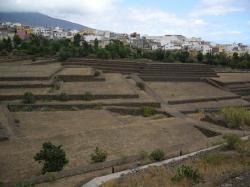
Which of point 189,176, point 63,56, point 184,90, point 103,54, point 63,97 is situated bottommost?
point 184,90

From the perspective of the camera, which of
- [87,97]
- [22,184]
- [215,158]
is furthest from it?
[87,97]

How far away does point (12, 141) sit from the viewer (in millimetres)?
13047

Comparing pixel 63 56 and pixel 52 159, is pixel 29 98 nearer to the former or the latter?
pixel 52 159

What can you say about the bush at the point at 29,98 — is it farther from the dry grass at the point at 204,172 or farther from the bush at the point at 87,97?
the dry grass at the point at 204,172

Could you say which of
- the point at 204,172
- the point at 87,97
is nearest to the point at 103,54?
the point at 87,97

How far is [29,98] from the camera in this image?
1905cm

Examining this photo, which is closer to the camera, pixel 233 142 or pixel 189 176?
pixel 189 176

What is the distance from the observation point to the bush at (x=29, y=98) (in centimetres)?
1897

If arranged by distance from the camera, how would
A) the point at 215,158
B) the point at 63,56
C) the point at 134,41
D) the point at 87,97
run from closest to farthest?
the point at 215,158 < the point at 87,97 < the point at 63,56 < the point at 134,41

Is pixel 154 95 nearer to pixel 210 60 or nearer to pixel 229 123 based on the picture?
pixel 229 123

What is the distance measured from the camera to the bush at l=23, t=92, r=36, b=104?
18969mm

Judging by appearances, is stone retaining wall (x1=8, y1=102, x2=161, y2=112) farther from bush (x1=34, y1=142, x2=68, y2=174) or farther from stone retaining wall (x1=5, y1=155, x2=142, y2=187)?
bush (x1=34, y1=142, x2=68, y2=174)

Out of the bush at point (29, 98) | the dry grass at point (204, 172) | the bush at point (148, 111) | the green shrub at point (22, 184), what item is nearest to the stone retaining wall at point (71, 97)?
the bush at point (29, 98)

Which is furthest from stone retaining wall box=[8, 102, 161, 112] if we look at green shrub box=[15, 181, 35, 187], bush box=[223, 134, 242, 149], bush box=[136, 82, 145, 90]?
green shrub box=[15, 181, 35, 187]
